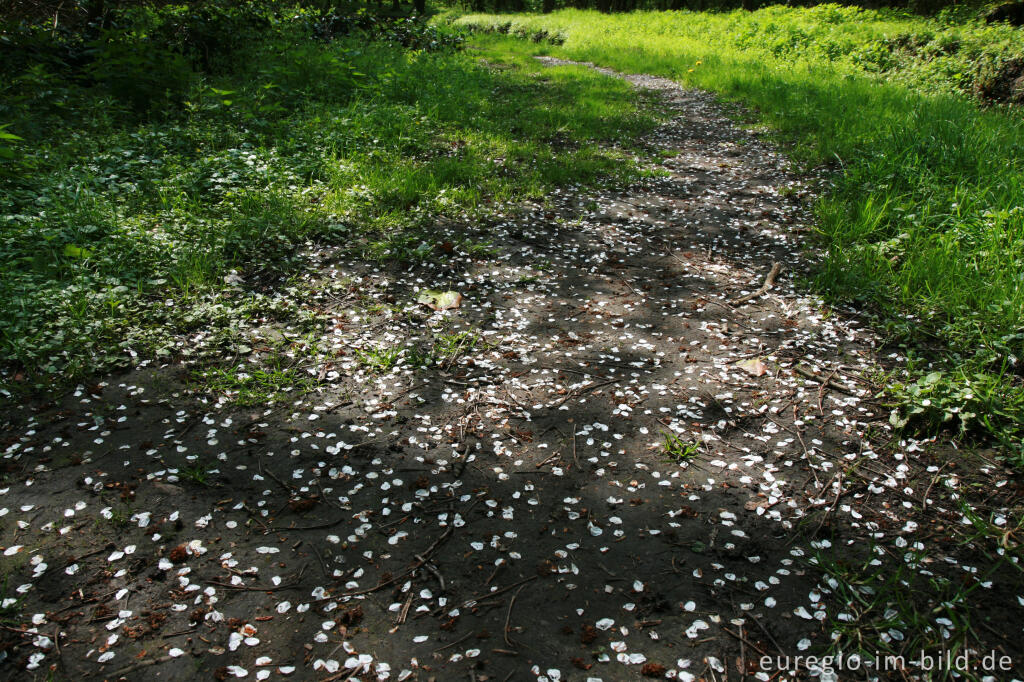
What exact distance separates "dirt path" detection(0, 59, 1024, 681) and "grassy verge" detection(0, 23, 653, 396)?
0.69 meters

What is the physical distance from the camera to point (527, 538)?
10.9 ft

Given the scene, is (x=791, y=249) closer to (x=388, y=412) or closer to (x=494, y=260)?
(x=494, y=260)

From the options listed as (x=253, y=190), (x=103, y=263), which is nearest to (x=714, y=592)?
(x=103, y=263)

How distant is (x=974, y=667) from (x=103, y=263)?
282 inches

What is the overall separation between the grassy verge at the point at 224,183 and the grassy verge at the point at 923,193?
139 inches

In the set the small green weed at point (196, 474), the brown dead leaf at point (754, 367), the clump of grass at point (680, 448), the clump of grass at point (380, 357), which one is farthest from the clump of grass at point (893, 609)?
the small green weed at point (196, 474)

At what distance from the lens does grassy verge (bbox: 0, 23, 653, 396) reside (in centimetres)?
497

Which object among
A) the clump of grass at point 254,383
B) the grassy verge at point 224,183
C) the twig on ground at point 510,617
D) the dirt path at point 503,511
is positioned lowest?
the twig on ground at point 510,617

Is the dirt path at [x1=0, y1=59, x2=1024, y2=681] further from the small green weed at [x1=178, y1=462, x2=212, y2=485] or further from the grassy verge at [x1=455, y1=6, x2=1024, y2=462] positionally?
the grassy verge at [x1=455, y1=6, x2=1024, y2=462]

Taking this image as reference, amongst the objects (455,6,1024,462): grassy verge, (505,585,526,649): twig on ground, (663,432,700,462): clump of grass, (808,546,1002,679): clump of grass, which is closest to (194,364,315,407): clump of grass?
(505,585,526,649): twig on ground

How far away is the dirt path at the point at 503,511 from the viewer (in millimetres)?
2695

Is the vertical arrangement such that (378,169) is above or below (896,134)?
below

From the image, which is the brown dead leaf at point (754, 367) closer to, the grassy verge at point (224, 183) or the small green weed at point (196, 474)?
the grassy verge at point (224, 183)

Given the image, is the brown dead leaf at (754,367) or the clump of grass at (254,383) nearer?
the clump of grass at (254,383)
